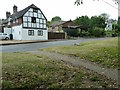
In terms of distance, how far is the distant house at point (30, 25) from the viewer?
4350 cm

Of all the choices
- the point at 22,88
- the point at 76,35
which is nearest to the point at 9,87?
the point at 22,88

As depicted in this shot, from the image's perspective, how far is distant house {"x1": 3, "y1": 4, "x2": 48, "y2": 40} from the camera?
43500mm

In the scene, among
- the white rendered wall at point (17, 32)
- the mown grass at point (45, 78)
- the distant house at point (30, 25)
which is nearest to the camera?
the mown grass at point (45, 78)

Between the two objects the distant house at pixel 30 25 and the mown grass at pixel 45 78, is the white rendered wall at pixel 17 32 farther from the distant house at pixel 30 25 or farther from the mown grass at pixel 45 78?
the mown grass at pixel 45 78

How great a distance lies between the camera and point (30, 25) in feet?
146

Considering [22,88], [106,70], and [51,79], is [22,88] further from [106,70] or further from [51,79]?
[106,70]

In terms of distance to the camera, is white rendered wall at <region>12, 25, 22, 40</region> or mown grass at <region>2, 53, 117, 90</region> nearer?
mown grass at <region>2, 53, 117, 90</region>

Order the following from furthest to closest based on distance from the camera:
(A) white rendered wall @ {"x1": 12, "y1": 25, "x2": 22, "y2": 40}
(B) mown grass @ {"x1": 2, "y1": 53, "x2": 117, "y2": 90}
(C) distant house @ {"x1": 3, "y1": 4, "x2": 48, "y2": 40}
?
(A) white rendered wall @ {"x1": 12, "y1": 25, "x2": 22, "y2": 40} → (C) distant house @ {"x1": 3, "y1": 4, "x2": 48, "y2": 40} → (B) mown grass @ {"x1": 2, "y1": 53, "x2": 117, "y2": 90}

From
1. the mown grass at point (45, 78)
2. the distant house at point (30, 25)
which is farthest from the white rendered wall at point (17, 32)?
the mown grass at point (45, 78)

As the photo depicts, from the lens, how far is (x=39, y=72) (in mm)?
8969

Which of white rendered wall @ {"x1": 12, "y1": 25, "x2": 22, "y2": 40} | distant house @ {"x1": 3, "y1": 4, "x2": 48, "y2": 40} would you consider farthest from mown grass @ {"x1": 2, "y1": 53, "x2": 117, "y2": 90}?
white rendered wall @ {"x1": 12, "y1": 25, "x2": 22, "y2": 40}

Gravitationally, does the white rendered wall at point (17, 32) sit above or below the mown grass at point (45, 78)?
above

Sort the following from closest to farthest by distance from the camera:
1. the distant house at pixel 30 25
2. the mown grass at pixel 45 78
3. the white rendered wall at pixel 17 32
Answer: the mown grass at pixel 45 78 → the distant house at pixel 30 25 → the white rendered wall at pixel 17 32

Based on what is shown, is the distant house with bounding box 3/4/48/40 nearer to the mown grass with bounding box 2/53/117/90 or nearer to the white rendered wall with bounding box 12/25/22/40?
the white rendered wall with bounding box 12/25/22/40
